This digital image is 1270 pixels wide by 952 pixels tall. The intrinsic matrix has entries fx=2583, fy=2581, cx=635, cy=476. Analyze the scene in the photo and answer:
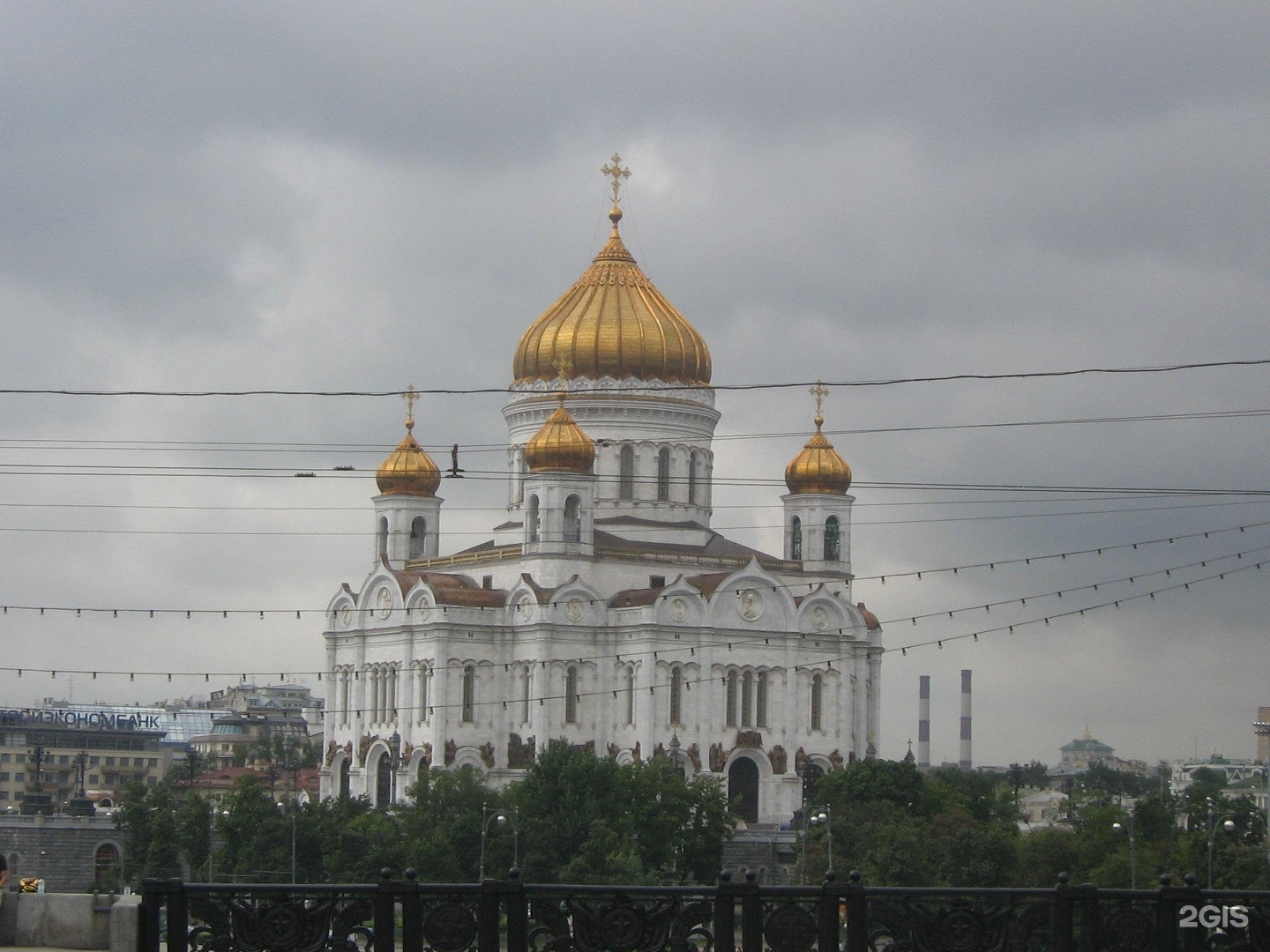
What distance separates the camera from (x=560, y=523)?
78.4 m

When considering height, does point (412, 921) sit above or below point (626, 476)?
below

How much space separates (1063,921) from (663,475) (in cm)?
6003

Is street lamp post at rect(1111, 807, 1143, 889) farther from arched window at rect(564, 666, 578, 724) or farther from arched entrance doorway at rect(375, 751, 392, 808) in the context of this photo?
arched entrance doorway at rect(375, 751, 392, 808)

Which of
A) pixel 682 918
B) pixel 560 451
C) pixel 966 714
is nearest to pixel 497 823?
pixel 560 451

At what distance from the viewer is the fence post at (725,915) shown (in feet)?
73.9

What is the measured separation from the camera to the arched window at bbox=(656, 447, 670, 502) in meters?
82.9

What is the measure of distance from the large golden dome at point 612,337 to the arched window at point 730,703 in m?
10.3

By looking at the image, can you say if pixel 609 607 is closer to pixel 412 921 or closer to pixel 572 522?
pixel 572 522

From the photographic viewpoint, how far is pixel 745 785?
3091 inches

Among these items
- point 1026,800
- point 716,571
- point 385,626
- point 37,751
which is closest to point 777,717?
point 716,571

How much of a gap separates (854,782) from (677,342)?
17.4 meters

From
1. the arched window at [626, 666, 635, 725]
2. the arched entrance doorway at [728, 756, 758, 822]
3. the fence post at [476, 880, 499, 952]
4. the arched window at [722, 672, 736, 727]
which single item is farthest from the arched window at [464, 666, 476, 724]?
the fence post at [476, 880, 499, 952]

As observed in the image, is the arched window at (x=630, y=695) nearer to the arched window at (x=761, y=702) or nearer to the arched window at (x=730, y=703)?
the arched window at (x=730, y=703)

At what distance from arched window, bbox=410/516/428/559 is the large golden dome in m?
5.58
